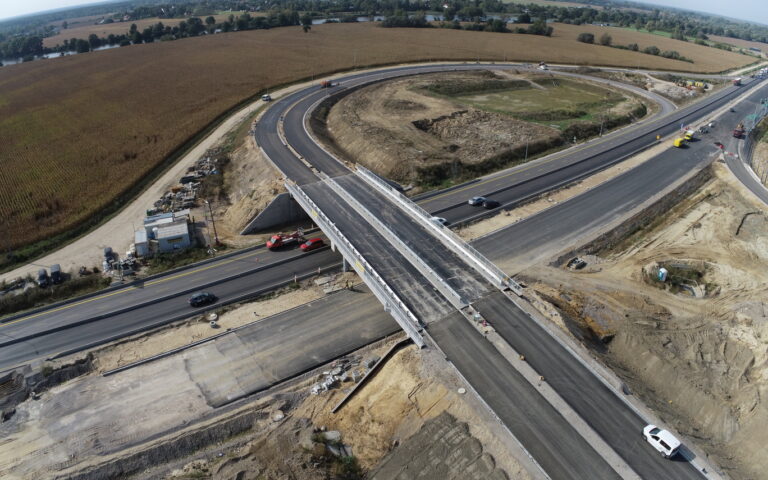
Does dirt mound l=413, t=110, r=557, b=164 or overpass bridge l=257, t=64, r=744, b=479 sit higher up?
dirt mound l=413, t=110, r=557, b=164

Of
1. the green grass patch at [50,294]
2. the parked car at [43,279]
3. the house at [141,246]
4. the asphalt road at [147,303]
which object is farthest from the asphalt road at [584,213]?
the parked car at [43,279]

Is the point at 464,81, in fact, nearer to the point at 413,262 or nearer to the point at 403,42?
the point at 403,42

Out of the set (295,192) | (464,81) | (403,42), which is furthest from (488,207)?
(403,42)

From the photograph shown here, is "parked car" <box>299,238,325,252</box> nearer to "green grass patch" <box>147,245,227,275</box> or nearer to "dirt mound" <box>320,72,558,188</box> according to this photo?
"green grass patch" <box>147,245,227,275</box>

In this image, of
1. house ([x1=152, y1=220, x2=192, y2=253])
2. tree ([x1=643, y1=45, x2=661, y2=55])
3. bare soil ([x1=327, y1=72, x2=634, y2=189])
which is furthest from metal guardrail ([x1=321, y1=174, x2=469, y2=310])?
tree ([x1=643, y1=45, x2=661, y2=55])

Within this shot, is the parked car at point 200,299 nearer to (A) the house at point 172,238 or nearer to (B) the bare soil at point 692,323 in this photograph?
(A) the house at point 172,238

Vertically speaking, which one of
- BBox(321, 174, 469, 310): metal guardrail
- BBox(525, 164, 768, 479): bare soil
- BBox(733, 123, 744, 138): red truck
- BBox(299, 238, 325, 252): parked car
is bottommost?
BBox(525, 164, 768, 479): bare soil
